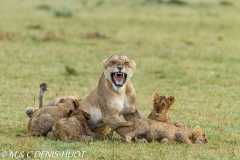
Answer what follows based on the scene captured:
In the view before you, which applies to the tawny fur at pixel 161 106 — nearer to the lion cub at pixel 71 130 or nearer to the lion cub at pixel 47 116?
the lion cub at pixel 71 130

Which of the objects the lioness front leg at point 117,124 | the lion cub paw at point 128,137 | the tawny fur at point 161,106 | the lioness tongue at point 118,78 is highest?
the lioness tongue at point 118,78

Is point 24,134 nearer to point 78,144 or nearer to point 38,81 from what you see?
point 78,144

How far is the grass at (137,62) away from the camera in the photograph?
8.01m

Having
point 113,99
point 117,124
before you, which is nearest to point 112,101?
point 113,99

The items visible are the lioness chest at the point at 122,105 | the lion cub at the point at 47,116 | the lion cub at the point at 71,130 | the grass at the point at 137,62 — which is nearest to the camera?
the grass at the point at 137,62

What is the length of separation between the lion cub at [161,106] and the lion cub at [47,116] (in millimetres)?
1169

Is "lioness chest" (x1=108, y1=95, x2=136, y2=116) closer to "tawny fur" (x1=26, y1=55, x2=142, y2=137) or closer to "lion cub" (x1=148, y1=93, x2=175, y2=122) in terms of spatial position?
"tawny fur" (x1=26, y1=55, x2=142, y2=137)

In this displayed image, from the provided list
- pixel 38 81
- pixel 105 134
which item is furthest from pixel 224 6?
pixel 105 134

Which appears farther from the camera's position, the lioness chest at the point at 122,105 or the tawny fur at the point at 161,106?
the tawny fur at the point at 161,106

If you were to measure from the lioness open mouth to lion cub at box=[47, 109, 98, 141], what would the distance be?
0.73 meters

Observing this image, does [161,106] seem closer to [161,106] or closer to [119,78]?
[161,106]

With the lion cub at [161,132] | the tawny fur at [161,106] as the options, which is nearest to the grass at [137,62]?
the lion cub at [161,132]

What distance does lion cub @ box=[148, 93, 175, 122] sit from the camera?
853 centimetres

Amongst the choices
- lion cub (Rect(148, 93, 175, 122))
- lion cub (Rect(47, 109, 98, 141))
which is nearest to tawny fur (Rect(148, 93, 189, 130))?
lion cub (Rect(148, 93, 175, 122))
